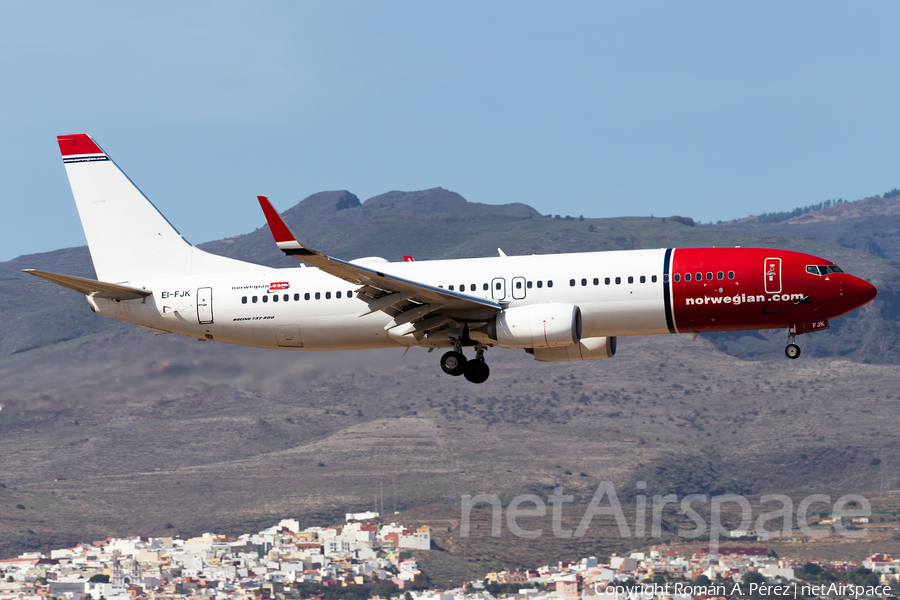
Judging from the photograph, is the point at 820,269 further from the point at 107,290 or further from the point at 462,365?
the point at 107,290

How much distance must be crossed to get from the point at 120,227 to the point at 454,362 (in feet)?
58.1

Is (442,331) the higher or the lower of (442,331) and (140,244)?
the lower

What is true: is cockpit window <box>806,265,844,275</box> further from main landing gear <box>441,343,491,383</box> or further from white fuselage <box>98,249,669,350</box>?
main landing gear <box>441,343,491,383</box>

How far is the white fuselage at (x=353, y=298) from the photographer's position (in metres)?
49.1

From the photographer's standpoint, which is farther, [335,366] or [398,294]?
[335,366]

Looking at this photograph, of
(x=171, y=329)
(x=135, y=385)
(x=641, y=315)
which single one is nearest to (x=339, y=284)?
(x=171, y=329)

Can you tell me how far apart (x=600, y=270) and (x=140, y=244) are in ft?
70.4

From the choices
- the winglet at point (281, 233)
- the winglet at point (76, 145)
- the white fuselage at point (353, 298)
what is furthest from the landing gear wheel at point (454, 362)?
the winglet at point (76, 145)

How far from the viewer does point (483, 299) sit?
49.8 meters

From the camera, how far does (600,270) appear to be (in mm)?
49312

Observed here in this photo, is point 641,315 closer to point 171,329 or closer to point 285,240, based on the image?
point 285,240

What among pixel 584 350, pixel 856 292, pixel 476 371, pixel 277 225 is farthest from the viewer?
pixel 584 350

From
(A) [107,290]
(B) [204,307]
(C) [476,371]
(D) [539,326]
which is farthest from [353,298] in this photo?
(A) [107,290]

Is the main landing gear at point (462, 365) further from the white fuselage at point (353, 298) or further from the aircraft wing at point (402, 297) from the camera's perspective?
the aircraft wing at point (402, 297)
